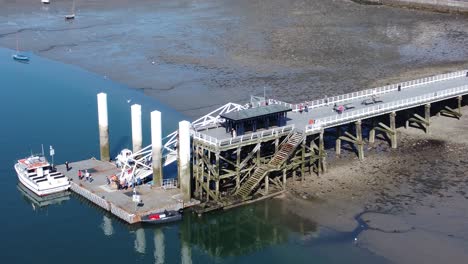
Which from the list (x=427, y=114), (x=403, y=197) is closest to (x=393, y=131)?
(x=427, y=114)

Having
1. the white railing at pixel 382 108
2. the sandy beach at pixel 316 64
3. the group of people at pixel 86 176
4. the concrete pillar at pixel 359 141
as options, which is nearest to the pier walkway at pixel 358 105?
the white railing at pixel 382 108

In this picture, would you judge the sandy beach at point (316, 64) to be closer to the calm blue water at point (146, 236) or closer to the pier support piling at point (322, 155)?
the pier support piling at point (322, 155)

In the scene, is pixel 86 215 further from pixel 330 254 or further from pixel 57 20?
pixel 57 20

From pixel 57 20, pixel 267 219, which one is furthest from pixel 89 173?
pixel 57 20

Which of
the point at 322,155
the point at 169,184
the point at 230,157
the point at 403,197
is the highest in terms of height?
the point at 230,157

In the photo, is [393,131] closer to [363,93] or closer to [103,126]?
[363,93]
